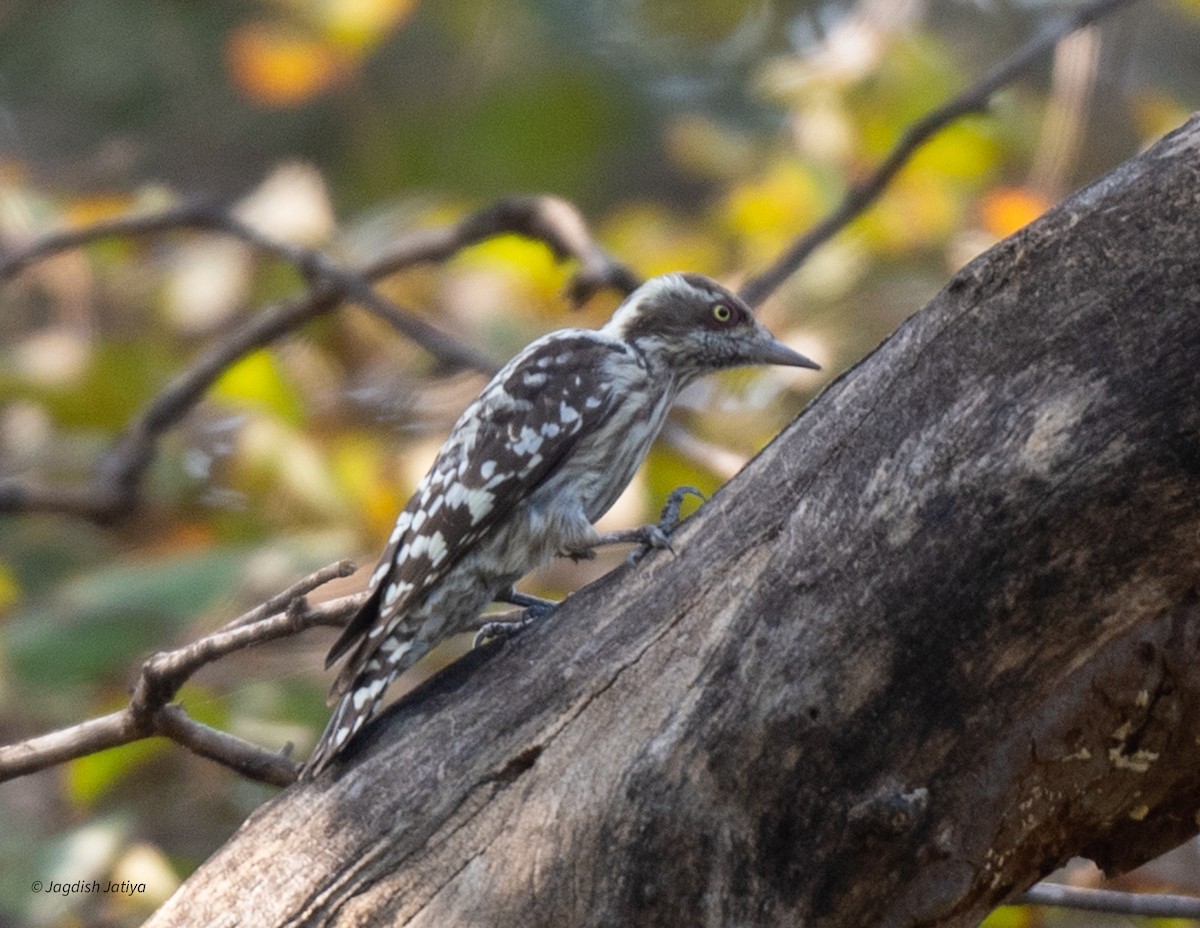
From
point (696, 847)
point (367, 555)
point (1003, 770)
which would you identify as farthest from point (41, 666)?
point (1003, 770)

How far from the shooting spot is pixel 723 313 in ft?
14.5

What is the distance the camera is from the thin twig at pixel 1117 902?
313 cm

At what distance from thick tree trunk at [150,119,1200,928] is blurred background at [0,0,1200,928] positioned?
1007 mm

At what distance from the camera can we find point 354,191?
9453 millimetres

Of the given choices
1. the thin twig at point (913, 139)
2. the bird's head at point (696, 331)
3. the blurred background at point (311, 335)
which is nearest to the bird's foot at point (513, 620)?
the blurred background at point (311, 335)

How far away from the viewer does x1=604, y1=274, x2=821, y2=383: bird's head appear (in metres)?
4.40

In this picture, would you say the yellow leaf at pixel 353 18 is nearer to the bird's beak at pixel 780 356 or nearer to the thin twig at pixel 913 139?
the thin twig at pixel 913 139

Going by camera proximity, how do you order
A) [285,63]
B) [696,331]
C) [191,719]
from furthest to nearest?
[285,63], [696,331], [191,719]

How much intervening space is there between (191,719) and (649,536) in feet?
3.51

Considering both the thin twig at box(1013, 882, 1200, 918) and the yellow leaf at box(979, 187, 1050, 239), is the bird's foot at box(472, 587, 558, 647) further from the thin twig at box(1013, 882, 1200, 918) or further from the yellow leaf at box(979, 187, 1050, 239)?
the yellow leaf at box(979, 187, 1050, 239)

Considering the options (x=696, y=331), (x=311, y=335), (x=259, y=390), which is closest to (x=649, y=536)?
(x=696, y=331)

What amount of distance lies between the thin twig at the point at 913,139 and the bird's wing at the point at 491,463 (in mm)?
1118

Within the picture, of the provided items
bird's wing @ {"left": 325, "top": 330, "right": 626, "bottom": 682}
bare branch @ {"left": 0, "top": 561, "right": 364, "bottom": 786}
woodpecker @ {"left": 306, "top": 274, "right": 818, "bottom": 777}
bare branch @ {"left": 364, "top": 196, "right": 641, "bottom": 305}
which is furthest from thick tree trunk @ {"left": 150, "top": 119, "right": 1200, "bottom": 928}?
bare branch @ {"left": 364, "top": 196, "right": 641, "bottom": 305}

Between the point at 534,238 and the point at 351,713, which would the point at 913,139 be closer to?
the point at 534,238
